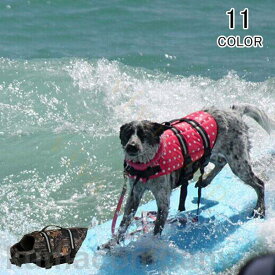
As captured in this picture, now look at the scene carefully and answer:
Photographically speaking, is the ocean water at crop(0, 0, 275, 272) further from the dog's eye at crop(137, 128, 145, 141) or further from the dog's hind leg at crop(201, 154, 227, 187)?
the dog's eye at crop(137, 128, 145, 141)

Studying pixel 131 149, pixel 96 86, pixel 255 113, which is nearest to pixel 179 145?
pixel 131 149

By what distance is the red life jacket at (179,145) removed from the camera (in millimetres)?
4754

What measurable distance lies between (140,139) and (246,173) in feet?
4.68

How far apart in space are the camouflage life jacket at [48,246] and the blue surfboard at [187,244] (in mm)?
1059

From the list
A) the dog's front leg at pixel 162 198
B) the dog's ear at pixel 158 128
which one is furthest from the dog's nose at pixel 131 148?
the dog's front leg at pixel 162 198

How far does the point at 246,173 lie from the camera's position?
5492 millimetres

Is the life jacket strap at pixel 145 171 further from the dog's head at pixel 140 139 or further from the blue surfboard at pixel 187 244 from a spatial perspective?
the blue surfboard at pixel 187 244

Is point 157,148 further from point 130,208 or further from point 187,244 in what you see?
point 187,244

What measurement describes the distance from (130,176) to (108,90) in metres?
5.29

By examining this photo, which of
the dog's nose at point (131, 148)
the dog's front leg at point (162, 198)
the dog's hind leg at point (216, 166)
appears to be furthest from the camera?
the dog's hind leg at point (216, 166)

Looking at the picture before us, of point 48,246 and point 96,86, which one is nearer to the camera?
point 48,246

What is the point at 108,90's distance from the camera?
995 centimetres

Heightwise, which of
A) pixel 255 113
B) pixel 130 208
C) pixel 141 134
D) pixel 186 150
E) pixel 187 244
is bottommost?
pixel 187 244

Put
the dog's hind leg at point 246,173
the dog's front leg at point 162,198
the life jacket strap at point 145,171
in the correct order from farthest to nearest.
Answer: the dog's hind leg at point 246,173, the dog's front leg at point 162,198, the life jacket strap at point 145,171
